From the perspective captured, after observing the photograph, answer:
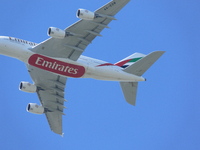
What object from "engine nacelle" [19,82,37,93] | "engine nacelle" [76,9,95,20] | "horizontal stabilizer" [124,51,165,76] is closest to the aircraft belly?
"horizontal stabilizer" [124,51,165,76]

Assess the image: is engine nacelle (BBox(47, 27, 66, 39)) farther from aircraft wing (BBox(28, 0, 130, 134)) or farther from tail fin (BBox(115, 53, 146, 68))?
tail fin (BBox(115, 53, 146, 68))

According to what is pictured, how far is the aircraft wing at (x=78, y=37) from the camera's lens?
206ft

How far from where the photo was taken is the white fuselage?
6600 centimetres

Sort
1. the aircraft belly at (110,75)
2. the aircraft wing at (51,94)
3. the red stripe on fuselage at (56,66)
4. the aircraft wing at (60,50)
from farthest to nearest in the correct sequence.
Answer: the aircraft wing at (51,94), the aircraft belly at (110,75), the red stripe on fuselage at (56,66), the aircraft wing at (60,50)

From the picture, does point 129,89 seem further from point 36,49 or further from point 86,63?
point 36,49

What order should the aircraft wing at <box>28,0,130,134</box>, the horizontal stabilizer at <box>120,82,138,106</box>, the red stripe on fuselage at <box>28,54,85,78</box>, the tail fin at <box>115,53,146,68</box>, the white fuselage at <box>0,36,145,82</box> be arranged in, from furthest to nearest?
the tail fin at <box>115,53,146,68</box> < the horizontal stabilizer at <box>120,82,138,106</box> < the red stripe on fuselage at <box>28,54,85,78</box> < the white fuselage at <box>0,36,145,82</box> < the aircraft wing at <box>28,0,130,134</box>

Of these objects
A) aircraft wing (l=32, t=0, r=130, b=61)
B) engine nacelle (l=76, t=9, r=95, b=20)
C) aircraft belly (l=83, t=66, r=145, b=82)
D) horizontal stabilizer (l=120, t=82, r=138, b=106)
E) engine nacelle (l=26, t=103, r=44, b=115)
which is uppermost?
engine nacelle (l=76, t=9, r=95, b=20)

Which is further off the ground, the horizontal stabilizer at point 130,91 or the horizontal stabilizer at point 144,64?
the horizontal stabilizer at point 144,64

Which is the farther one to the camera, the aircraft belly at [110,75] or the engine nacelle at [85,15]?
the aircraft belly at [110,75]

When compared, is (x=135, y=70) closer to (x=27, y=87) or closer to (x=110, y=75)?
(x=110, y=75)

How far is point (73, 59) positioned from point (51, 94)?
9.82 metres

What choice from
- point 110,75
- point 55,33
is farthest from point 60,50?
point 110,75

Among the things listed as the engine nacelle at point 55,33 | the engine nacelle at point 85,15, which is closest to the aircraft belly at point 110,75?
the engine nacelle at point 55,33

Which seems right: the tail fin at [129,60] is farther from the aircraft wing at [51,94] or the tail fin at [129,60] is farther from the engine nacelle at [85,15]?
the engine nacelle at [85,15]
